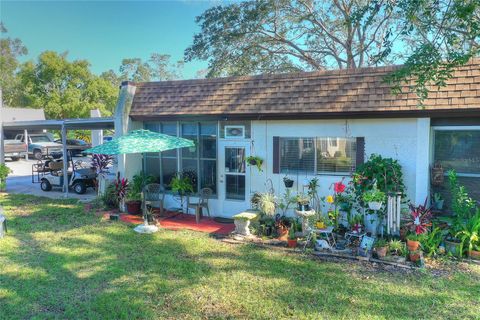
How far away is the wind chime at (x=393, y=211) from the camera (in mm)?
6652

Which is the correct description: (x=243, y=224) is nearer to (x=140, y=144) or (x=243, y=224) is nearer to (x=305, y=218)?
(x=305, y=218)

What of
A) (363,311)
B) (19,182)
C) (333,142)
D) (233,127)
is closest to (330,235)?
(333,142)

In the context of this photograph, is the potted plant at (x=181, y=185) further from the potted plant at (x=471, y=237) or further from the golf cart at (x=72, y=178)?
the potted plant at (x=471, y=237)

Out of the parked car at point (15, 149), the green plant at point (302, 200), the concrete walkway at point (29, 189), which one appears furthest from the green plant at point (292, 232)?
the parked car at point (15, 149)

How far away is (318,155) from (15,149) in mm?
23423

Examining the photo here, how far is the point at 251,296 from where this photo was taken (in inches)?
188

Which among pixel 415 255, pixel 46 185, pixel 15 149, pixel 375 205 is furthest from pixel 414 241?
pixel 15 149

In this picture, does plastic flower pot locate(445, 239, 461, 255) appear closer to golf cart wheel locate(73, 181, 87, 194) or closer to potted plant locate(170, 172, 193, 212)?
potted plant locate(170, 172, 193, 212)

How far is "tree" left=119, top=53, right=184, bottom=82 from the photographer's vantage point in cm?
5169

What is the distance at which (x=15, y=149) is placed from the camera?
941 inches

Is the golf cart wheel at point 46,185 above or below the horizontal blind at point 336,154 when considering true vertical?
below

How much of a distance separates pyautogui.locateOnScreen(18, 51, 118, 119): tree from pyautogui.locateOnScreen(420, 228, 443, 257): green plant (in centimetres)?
3340

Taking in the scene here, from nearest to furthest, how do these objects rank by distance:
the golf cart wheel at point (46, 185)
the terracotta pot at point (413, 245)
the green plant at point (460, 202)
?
1. the terracotta pot at point (413, 245)
2. the green plant at point (460, 202)
3. the golf cart wheel at point (46, 185)

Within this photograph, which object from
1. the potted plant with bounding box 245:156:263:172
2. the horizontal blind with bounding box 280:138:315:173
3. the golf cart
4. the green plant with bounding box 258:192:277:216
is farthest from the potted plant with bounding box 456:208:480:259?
the golf cart
